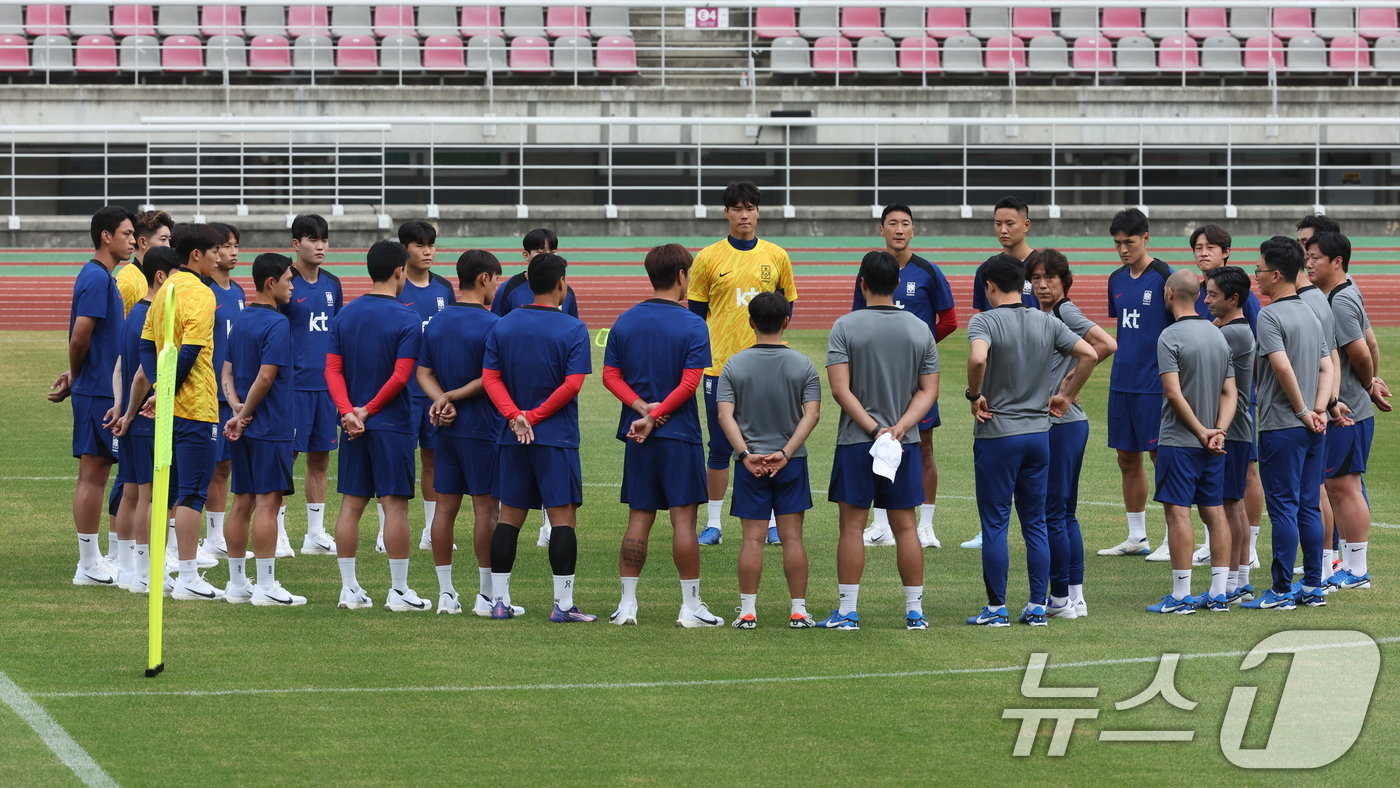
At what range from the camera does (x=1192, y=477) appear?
9484mm

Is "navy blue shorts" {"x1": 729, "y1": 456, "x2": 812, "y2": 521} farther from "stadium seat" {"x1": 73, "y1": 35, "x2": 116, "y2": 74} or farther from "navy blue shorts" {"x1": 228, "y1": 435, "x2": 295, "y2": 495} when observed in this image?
"stadium seat" {"x1": 73, "y1": 35, "x2": 116, "y2": 74}

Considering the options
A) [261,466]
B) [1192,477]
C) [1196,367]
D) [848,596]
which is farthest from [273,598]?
[1196,367]

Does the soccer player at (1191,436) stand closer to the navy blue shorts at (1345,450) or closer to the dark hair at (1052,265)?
the dark hair at (1052,265)

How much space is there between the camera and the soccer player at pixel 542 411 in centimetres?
915

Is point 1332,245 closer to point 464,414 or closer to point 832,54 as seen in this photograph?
point 464,414

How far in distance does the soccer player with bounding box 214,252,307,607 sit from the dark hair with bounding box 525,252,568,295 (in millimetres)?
1626

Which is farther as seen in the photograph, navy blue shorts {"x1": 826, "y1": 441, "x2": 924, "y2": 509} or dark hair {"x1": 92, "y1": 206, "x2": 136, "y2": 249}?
dark hair {"x1": 92, "y1": 206, "x2": 136, "y2": 249}

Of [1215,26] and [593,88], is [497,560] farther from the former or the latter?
[1215,26]

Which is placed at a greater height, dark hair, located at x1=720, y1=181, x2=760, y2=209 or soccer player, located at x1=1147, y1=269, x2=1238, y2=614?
dark hair, located at x1=720, y1=181, x2=760, y2=209

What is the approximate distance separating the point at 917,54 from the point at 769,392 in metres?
26.7

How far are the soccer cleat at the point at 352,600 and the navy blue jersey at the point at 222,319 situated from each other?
61.8 inches

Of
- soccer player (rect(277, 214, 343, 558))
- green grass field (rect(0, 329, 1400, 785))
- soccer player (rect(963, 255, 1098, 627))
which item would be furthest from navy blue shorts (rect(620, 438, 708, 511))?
soccer player (rect(277, 214, 343, 558))

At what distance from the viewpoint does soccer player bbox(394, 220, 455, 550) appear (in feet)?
36.6

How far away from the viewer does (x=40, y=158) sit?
33.4 m
